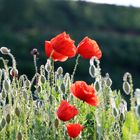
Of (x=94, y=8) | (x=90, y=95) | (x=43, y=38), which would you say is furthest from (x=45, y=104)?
(x=94, y=8)

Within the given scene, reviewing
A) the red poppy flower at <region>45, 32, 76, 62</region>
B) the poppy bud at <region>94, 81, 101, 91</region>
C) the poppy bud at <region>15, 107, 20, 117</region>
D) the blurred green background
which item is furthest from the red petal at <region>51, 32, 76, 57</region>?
the blurred green background

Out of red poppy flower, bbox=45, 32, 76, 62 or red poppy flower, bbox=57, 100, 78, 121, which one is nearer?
red poppy flower, bbox=57, 100, 78, 121

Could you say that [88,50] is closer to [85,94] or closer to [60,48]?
[60,48]

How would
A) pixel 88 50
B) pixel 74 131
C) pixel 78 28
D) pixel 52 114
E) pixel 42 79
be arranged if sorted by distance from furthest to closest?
1. pixel 78 28
2. pixel 42 79
3. pixel 88 50
4. pixel 52 114
5. pixel 74 131

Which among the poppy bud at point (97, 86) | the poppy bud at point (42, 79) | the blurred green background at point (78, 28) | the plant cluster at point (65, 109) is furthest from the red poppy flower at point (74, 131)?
the blurred green background at point (78, 28)

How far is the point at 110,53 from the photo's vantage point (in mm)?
17078

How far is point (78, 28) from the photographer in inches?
731

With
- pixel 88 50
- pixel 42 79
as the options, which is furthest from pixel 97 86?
pixel 42 79

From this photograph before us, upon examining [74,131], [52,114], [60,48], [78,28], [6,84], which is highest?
[78,28]

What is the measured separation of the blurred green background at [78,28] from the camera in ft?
50.6

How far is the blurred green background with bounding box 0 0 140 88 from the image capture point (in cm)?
1543

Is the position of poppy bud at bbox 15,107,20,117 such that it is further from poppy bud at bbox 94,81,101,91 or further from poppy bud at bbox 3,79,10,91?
poppy bud at bbox 94,81,101,91

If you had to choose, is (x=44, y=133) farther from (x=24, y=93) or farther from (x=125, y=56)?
(x=125, y=56)

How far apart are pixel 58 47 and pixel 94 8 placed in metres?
17.7
